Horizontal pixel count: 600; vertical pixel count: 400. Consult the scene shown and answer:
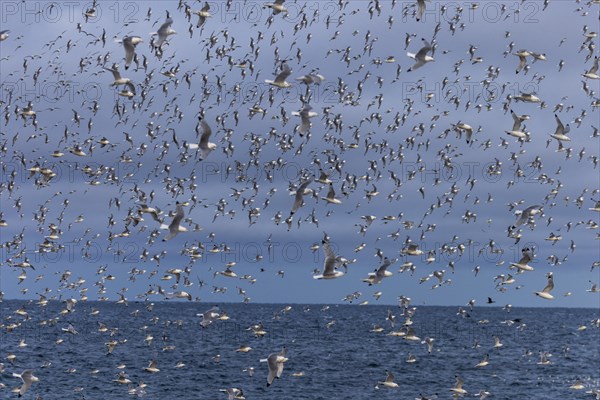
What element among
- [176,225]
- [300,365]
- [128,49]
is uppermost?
[128,49]

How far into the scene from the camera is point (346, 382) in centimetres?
7631

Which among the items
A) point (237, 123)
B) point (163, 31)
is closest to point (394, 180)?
point (237, 123)

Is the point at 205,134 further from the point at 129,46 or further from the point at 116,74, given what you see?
the point at 116,74

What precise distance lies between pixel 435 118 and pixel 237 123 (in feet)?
47.3

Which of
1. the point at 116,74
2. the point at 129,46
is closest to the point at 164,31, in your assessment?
the point at 129,46

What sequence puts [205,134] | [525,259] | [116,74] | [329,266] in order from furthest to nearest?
1. [525,259]
2. [116,74]
3. [205,134]
4. [329,266]

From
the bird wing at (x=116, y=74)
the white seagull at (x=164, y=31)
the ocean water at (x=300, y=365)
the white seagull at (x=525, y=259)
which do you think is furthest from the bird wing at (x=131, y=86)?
the ocean water at (x=300, y=365)

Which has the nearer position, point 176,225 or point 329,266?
point 329,266

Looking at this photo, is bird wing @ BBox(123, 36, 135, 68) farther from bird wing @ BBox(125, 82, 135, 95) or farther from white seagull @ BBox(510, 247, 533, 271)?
white seagull @ BBox(510, 247, 533, 271)

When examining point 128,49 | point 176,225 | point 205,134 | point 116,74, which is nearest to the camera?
point 205,134

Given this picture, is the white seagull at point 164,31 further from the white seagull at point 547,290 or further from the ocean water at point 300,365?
the ocean water at point 300,365

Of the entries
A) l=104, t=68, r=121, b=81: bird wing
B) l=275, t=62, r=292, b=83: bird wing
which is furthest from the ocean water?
l=275, t=62, r=292, b=83: bird wing

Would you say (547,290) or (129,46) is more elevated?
(129,46)

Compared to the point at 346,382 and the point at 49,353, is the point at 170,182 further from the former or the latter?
the point at 49,353
